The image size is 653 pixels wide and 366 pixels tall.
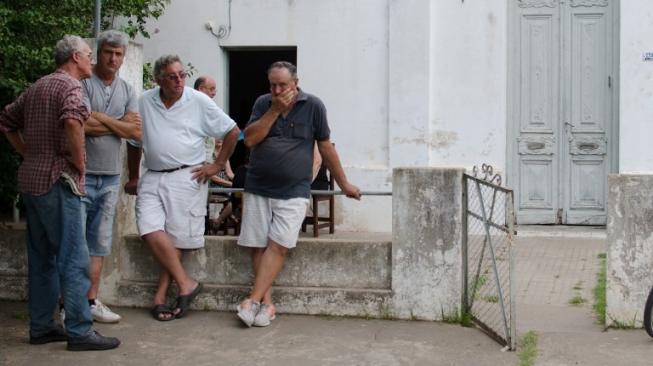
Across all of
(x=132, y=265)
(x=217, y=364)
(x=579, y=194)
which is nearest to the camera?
(x=217, y=364)

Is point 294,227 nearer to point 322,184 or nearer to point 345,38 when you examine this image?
point 322,184

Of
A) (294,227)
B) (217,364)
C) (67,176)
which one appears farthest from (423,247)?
(67,176)

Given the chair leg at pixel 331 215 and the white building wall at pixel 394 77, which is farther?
the white building wall at pixel 394 77

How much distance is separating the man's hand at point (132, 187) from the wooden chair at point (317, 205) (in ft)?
10.2

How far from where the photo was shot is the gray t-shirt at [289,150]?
7168mm

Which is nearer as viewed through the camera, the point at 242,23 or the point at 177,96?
the point at 177,96

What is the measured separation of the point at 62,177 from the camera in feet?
20.7

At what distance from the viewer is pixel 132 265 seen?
7.73 metres

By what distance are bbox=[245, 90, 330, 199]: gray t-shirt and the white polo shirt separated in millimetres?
341

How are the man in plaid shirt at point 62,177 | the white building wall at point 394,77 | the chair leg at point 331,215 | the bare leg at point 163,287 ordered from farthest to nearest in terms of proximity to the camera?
the white building wall at point 394,77, the chair leg at point 331,215, the bare leg at point 163,287, the man in plaid shirt at point 62,177

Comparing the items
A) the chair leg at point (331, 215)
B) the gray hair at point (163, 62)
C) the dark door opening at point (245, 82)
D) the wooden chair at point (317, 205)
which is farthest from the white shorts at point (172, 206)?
the dark door opening at point (245, 82)

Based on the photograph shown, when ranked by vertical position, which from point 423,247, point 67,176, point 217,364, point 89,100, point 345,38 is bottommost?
point 217,364

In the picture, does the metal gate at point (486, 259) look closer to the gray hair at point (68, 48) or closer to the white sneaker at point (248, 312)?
the white sneaker at point (248, 312)

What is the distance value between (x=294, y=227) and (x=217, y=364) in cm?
130
